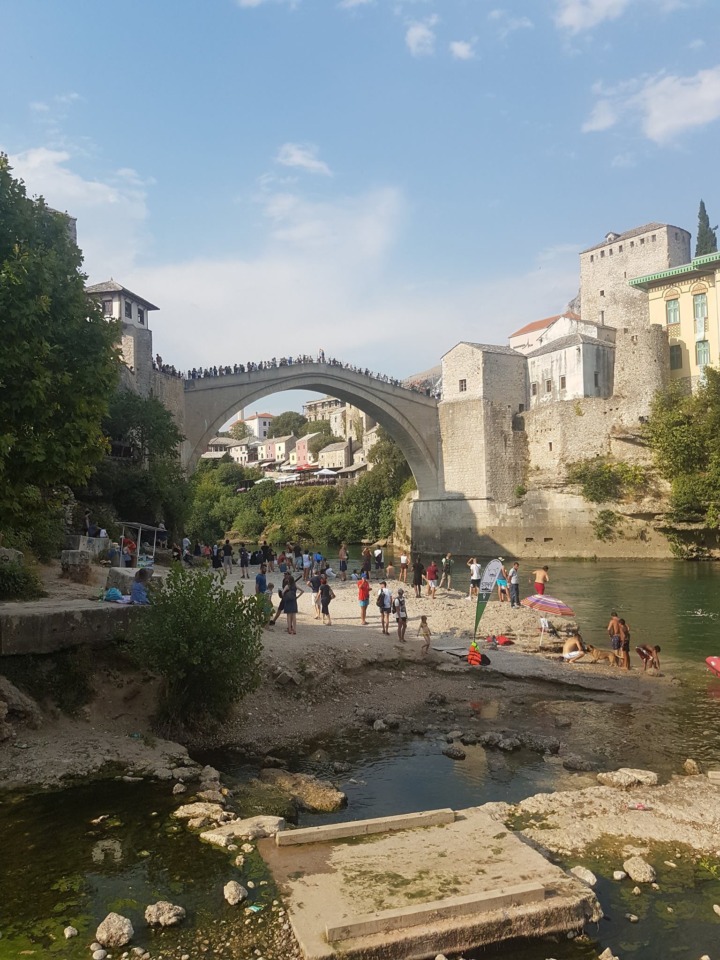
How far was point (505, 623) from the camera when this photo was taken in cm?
1762

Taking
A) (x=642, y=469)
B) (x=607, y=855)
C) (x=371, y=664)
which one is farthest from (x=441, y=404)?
(x=607, y=855)

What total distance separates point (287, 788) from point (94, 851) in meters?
2.20

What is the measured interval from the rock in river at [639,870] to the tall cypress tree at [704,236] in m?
56.3

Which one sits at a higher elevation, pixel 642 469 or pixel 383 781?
pixel 642 469

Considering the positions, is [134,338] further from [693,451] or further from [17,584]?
[693,451]

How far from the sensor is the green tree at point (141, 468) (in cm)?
2492

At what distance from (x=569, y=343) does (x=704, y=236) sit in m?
19.8

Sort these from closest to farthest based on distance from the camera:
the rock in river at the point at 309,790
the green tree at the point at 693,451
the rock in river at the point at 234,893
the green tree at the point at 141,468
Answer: the rock in river at the point at 234,893
the rock in river at the point at 309,790
the green tree at the point at 141,468
the green tree at the point at 693,451

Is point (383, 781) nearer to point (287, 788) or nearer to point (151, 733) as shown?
point (287, 788)

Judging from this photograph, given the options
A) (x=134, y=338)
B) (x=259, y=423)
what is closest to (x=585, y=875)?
(x=134, y=338)

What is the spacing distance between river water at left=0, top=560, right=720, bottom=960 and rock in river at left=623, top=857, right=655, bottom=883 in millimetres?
120

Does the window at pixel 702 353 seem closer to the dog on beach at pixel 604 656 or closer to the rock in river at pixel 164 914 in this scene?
the dog on beach at pixel 604 656

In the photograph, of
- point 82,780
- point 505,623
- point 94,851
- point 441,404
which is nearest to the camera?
point 94,851

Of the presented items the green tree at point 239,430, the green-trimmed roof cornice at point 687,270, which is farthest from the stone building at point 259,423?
the green-trimmed roof cornice at point 687,270
